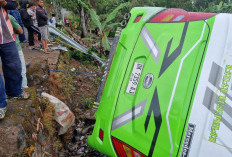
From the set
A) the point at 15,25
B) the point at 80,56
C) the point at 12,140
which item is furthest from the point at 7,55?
the point at 80,56

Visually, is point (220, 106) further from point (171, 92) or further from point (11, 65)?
point (11, 65)

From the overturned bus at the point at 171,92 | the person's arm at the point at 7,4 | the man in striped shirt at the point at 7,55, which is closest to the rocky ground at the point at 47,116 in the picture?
the man in striped shirt at the point at 7,55

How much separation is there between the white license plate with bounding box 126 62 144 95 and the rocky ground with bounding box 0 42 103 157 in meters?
1.26

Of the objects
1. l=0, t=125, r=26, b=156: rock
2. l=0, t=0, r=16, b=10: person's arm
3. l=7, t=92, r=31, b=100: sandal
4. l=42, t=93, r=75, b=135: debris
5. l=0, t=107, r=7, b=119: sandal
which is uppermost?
l=0, t=0, r=16, b=10: person's arm

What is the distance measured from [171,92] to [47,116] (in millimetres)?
2073

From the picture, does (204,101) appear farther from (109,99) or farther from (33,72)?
(33,72)

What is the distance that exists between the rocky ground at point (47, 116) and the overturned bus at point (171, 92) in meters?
0.75

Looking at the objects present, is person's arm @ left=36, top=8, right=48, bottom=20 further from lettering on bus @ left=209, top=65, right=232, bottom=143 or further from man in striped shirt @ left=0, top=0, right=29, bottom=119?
lettering on bus @ left=209, top=65, right=232, bottom=143

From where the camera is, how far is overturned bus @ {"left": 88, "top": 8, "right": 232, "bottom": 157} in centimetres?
170

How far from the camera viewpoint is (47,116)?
3109 mm

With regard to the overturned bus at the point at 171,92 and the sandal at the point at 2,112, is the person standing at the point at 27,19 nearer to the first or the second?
the sandal at the point at 2,112

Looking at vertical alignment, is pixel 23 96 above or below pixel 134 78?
below

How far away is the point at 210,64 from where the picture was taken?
5.90 feet

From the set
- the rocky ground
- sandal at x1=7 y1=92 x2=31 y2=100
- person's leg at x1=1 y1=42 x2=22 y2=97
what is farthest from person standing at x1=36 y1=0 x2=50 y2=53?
person's leg at x1=1 y1=42 x2=22 y2=97
